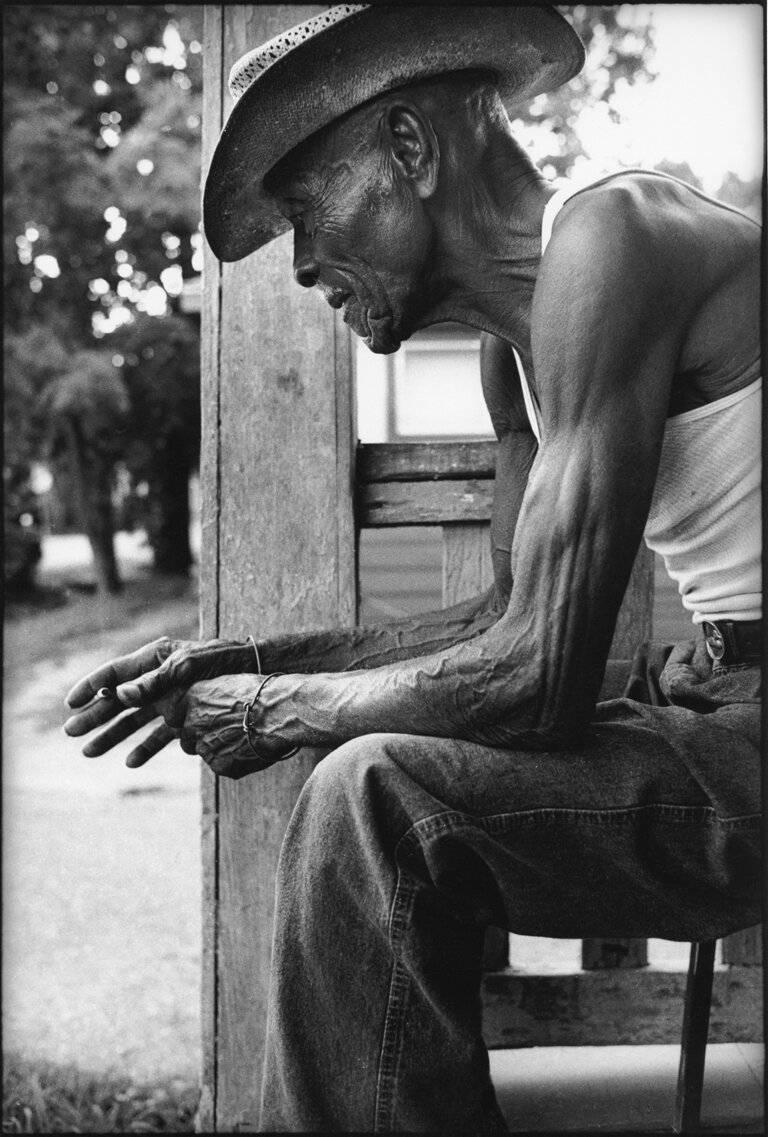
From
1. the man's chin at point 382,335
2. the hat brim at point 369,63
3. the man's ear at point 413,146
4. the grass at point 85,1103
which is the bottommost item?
the grass at point 85,1103

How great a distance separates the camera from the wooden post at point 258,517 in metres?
2.19

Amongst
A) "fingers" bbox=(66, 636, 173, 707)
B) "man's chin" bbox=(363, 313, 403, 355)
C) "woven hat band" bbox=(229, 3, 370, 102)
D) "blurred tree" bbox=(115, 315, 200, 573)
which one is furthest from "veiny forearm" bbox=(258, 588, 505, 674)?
"blurred tree" bbox=(115, 315, 200, 573)

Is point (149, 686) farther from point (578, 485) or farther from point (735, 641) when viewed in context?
point (735, 641)

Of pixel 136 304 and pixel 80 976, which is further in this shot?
pixel 136 304

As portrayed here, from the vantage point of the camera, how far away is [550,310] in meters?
1.53

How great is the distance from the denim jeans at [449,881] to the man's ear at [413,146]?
0.86 metres

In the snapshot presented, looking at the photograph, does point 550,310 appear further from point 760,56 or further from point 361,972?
point 361,972

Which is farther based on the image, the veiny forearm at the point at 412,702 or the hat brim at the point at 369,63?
the hat brim at the point at 369,63

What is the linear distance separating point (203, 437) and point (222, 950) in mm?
990

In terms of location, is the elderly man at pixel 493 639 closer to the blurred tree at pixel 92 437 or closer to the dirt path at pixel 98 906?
the dirt path at pixel 98 906

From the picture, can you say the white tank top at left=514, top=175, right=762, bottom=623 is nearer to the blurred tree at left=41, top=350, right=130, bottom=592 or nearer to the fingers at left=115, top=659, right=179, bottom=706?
the fingers at left=115, top=659, right=179, bottom=706

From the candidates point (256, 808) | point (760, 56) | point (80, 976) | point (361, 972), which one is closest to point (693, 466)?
point (760, 56)

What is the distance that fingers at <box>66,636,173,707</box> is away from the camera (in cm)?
187

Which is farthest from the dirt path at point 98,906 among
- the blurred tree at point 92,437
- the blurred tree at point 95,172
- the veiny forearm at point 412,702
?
the blurred tree at point 95,172
